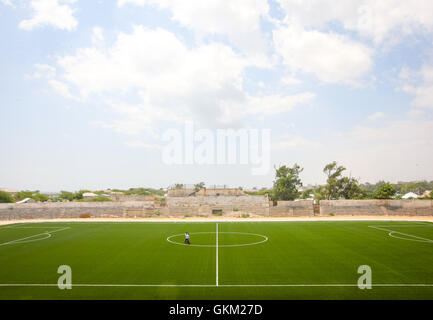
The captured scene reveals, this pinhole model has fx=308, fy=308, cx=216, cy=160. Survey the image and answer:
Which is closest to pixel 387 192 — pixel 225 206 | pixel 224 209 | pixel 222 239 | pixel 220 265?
pixel 225 206

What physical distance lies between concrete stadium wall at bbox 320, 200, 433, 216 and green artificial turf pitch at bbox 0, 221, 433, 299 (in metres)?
24.4

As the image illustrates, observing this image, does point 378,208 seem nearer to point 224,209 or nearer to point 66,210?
point 224,209

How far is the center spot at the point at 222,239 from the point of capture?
27109mm

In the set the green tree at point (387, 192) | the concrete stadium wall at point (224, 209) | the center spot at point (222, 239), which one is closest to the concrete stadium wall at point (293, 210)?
the concrete stadium wall at point (224, 209)

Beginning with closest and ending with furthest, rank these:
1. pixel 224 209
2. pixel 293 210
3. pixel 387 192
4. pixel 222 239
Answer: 1. pixel 222 239
2. pixel 293 210
3. pixel 224 209
4. pixel 387 192

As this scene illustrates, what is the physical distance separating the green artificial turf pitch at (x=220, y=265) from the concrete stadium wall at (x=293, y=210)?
77.9ft

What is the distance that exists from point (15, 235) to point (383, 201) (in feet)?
190

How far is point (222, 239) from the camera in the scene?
29781 mm

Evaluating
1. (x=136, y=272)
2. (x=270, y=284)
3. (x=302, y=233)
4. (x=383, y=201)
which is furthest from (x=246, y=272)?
(x=383, y=201)

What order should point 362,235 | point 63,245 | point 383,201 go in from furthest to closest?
1. point 383,201
2. point 362,235
3. point 63,245

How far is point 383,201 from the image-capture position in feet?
187

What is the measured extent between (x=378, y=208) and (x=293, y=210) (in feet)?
50.7

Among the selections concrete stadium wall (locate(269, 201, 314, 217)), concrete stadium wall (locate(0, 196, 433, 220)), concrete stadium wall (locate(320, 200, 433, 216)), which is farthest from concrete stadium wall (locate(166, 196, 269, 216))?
concrete stadium wall (locate(320, 200, 433, 216))

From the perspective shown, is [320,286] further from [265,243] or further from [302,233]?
[302,233]
